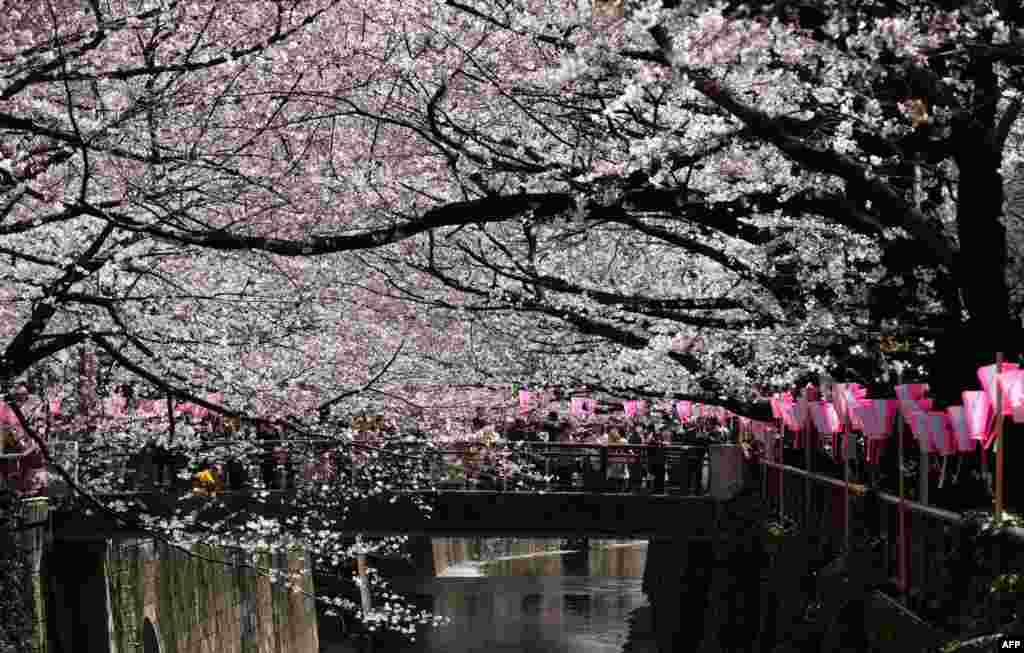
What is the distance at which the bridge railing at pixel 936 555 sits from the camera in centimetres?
805

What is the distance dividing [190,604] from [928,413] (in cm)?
2061

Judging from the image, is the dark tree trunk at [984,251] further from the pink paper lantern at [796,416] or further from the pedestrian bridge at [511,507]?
the pedestrian bridge at [511,507]

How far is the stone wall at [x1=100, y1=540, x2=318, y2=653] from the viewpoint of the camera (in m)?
26.2

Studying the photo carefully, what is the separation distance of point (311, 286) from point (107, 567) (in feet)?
40.7

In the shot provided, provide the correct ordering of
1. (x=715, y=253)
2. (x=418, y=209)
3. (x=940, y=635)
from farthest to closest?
(x=418, y=209) < (x=715, y=253) < (x=940, y=635)

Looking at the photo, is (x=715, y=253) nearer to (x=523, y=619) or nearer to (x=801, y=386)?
(x=801, y=386)

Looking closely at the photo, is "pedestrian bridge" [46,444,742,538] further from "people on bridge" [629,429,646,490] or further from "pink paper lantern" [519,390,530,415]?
"pink paper lantern" [519,390,530,415]

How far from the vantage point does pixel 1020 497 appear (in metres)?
10.0

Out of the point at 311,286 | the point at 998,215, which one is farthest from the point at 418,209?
the point at 998,215

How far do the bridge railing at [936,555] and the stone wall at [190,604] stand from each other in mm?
12907

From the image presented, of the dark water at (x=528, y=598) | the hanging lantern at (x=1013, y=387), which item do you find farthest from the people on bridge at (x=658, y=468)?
the hanging lantern at (x=1013, y=387)

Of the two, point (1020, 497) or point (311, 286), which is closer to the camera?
point (1020, 497)

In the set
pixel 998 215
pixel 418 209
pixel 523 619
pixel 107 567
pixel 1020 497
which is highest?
pixel 418 209

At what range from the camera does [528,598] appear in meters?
43.8
